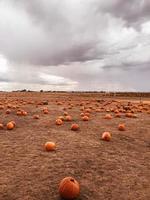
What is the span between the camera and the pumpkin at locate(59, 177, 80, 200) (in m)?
8.21

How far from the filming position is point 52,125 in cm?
1741

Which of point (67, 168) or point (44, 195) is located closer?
point (44, 195)

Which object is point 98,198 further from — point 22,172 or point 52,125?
point 52,125

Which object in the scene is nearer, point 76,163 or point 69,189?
point 69,189

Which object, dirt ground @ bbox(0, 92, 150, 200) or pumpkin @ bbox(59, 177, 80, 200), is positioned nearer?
pumpkin @ bbox(59, 177, 80, 200)

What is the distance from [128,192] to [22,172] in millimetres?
2999

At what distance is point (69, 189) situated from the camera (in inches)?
323

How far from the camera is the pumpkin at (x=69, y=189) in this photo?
8211mm

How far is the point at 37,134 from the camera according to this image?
14.8 m

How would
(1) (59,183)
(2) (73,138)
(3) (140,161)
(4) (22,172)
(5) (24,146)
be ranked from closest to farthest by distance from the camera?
(1) (59,183)
(4) (22,172)
(3) (140,161)
(5) (24,146)
(2) (73,138)

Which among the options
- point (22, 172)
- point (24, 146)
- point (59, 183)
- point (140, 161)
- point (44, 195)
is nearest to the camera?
point (44, 195)

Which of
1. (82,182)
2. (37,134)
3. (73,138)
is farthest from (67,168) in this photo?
(37,134)

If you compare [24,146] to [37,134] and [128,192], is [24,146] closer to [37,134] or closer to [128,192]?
[37,134]

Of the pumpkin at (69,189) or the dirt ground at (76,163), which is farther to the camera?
the dirt ground at (76,163)
